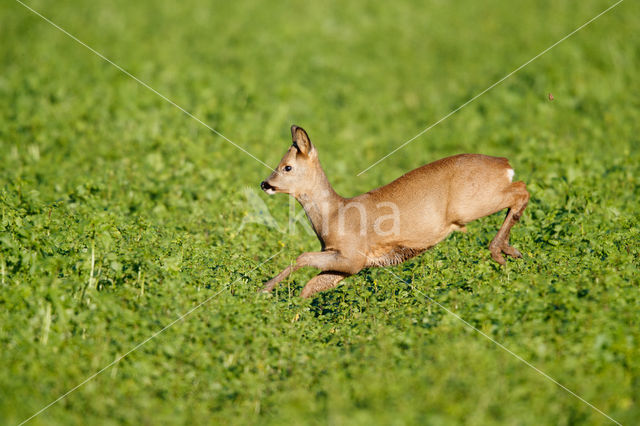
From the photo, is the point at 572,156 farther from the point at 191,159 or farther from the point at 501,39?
the point at 501,39

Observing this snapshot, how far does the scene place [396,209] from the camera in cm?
760

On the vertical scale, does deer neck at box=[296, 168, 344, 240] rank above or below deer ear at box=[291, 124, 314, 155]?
below

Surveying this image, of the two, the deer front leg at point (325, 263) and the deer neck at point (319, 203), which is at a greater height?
the deer neck at point (319, 203)

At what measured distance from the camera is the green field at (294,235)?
219 inches

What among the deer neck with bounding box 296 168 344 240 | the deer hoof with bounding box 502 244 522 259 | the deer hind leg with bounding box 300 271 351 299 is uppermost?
the deer neck with bounding box 296 168 344 240

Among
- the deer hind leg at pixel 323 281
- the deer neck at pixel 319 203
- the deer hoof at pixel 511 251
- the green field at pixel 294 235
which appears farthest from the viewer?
the deer neck at pixel 319 203

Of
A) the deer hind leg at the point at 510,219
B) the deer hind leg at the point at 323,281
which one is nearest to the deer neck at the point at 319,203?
the deer hind leg at the point at 323,281

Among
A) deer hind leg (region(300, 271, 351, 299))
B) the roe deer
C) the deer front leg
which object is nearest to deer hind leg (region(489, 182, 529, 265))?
the roe deer

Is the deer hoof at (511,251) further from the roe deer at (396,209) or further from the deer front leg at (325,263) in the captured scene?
the deer front leg at (325,263)

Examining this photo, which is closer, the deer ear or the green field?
the green field

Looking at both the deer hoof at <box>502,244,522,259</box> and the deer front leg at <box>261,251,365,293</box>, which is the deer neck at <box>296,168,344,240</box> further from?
the deer hoof at <box>502,244,522,259</box>

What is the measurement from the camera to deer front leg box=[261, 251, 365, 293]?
7.54m

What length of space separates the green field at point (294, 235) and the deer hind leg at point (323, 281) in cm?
10

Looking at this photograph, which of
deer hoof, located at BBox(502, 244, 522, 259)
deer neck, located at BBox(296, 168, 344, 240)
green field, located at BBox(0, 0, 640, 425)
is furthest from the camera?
deer neck, located at BBox(296, 168, 344, 240)
